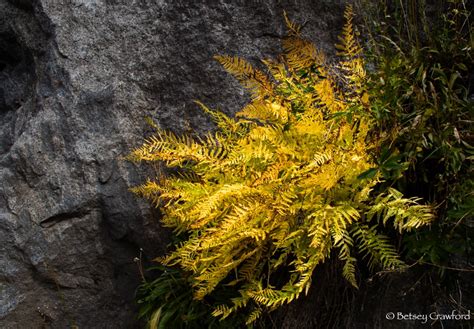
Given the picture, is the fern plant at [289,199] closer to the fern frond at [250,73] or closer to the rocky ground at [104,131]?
the fern frond at [250,73]

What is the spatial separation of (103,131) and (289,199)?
48.4 inches

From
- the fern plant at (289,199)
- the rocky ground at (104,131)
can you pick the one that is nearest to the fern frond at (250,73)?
the fern plant at (289,199)

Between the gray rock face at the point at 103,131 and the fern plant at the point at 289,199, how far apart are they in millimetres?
400

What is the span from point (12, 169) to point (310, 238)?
5.86ft

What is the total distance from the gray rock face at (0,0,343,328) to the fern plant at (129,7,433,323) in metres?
0.40

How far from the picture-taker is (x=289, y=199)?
97.7 inches

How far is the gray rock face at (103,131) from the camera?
10.3 feet

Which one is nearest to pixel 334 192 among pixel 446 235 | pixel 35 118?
pixel 446 235

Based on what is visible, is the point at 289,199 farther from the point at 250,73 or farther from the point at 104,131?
the point at 104,131

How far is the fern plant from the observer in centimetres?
236

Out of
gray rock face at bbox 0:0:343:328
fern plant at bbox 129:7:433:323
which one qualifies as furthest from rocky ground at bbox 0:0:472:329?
fern plant at bbox 129:7:433:323

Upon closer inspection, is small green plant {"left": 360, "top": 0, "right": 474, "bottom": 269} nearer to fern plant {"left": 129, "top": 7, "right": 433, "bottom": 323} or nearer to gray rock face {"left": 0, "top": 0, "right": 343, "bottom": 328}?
fern plant {"left": 129, "top": 7, "right": 433, "bottom": 323}

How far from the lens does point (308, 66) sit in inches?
107

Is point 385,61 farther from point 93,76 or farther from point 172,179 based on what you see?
point 93,76
